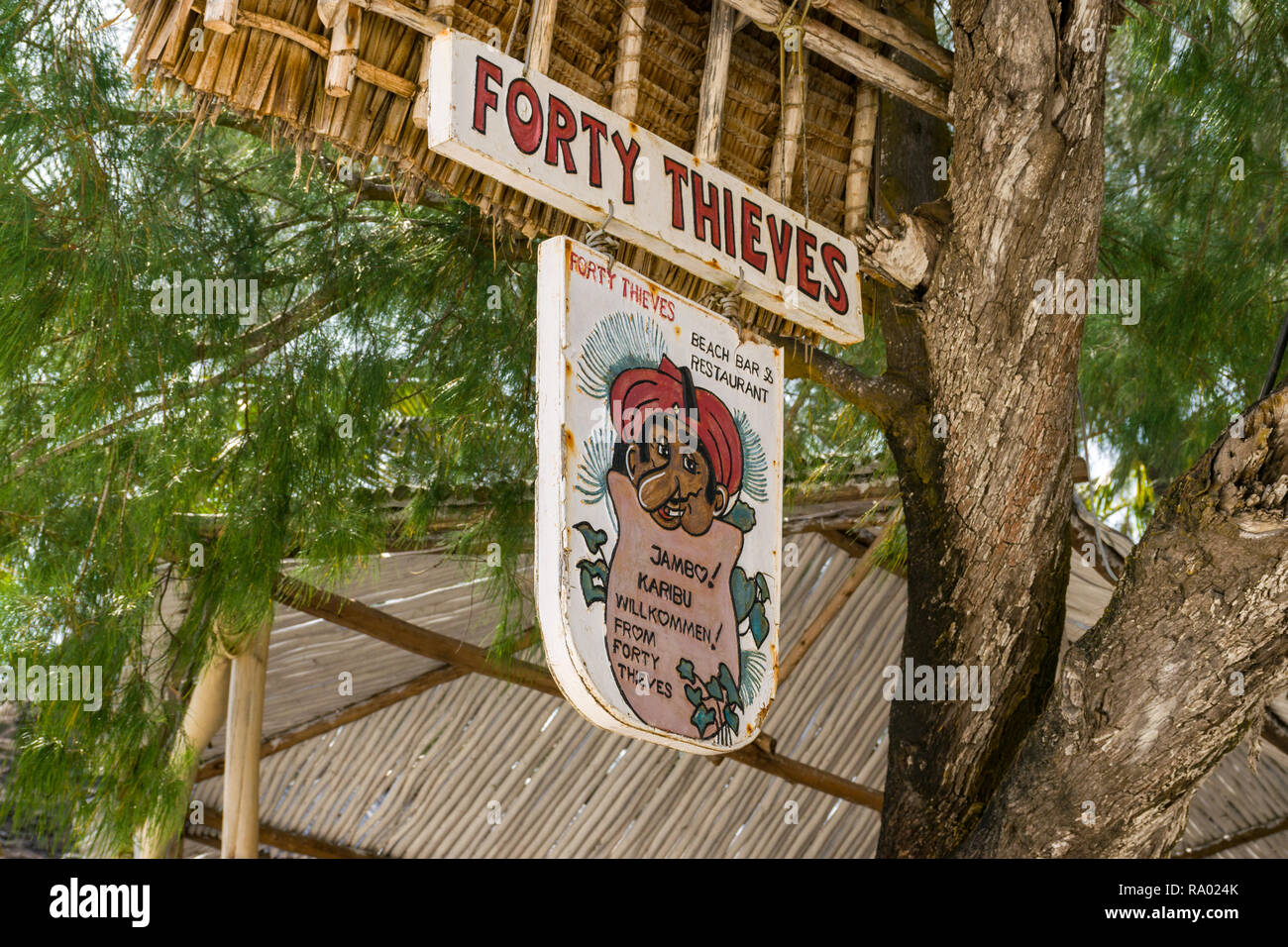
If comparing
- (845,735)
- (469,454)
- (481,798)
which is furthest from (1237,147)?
(481,798)

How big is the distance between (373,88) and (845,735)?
Answer: 330 cm

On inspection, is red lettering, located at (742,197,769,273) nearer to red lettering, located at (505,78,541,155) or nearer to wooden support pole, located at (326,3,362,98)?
red lettering, located at (505,78,541,155)

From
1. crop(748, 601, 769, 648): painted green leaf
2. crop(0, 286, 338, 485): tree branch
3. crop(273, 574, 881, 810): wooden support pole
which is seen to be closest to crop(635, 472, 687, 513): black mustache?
crop(748, 601, 769, 648): painted green leaf

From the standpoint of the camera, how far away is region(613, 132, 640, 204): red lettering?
76.5 inches

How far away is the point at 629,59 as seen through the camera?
88.1 inches

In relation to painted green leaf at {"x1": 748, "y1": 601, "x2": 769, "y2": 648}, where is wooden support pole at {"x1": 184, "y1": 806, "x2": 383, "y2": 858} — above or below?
below

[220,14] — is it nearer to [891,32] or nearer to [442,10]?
[442,10]

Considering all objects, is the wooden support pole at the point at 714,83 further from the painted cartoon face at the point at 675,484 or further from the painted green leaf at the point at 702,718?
the painted green leaf at the point at 702,718

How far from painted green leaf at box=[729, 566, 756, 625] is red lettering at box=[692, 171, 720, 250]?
0.52m

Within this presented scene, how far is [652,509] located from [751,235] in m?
0.56

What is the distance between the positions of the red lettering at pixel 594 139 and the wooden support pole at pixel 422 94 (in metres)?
0.23

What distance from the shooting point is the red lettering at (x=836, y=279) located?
2256 millimetres

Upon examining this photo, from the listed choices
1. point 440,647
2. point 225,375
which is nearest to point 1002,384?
point 225,375
